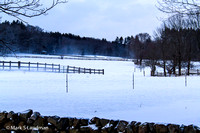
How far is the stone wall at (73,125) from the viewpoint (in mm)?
4281

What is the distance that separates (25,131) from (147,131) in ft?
10.1

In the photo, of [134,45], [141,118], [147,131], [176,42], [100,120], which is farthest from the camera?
[134,45]

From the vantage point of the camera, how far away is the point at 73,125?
4.82 m

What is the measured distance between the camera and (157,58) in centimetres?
4281

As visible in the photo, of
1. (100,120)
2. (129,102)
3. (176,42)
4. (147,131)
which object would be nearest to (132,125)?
(147,131)

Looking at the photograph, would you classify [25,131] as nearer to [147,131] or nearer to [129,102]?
[147,131]

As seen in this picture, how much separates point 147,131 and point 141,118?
280 cm

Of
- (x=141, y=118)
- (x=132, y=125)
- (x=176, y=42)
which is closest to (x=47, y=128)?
(x=132, y=125)

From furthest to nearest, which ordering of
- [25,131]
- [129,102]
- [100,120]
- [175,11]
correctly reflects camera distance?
[129,102] → [175,11] → [25,131] → [100,120]

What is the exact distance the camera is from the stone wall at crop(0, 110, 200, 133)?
4.28 m

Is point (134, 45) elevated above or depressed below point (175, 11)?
above

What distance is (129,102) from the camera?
10570 millimetres

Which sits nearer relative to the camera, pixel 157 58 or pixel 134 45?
pixel 157 58

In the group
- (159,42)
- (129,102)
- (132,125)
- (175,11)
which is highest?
(159,42)
